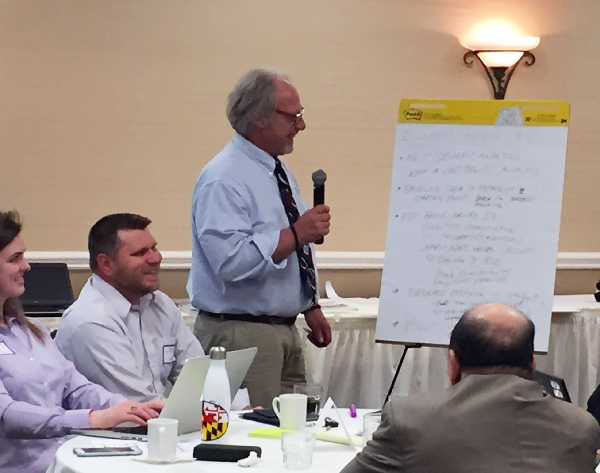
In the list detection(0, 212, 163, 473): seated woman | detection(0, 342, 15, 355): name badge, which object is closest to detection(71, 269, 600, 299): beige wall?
detection(0, 212, 163, 473): seated woman

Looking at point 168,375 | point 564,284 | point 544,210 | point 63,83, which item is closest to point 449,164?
point 544,210

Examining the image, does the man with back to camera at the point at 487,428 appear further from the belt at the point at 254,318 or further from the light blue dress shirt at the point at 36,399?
the belt at the point at 254,318

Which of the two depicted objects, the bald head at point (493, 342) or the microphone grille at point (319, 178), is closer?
the bald head at point (493, 342)

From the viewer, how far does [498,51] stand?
17.0ft

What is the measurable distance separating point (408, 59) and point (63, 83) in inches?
71.3

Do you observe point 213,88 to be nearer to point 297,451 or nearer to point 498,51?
point 498,51

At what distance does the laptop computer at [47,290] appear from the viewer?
157 inches

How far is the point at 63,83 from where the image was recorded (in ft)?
14.8

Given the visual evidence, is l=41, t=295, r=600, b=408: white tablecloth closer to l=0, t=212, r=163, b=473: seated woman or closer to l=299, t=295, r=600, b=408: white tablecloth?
l=299, t=295, r=600, b=408: white tablecloth

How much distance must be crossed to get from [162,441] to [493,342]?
811mm

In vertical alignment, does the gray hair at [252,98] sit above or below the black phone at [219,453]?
above

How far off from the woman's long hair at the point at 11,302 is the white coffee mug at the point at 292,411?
79 centimetres

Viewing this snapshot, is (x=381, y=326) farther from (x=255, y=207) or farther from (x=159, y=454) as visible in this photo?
(x=159, y=454)

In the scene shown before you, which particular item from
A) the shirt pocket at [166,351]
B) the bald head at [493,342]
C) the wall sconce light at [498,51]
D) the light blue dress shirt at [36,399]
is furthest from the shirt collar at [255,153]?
the wall sconce light at [498,51]
